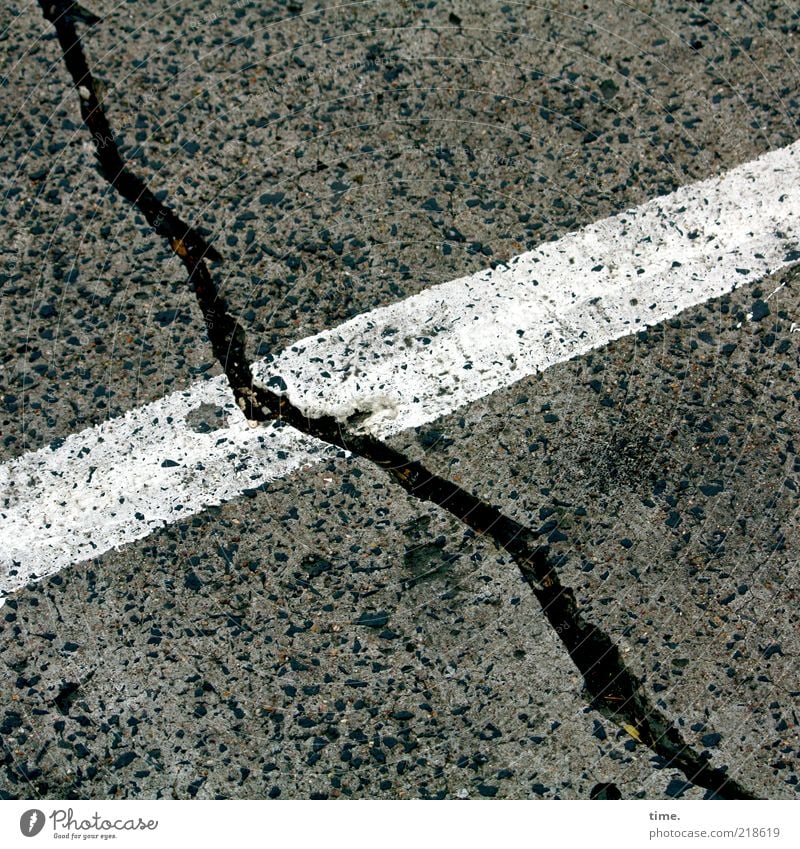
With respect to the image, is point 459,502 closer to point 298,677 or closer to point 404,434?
point 404,434

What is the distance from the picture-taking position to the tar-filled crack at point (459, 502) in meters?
2.24

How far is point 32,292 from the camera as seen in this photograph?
2346 millimetres

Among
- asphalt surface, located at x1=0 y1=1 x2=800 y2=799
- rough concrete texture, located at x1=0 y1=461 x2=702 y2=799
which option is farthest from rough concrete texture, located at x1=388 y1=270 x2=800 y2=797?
rough concrete texture, located at x1=0 y1=461 x2=702 y2=799

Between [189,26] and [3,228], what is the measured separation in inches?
30.4

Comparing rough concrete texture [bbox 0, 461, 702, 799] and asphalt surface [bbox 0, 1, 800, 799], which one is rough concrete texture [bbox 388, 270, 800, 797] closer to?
asphalt surface [bbox 0, 1, 800, 799]

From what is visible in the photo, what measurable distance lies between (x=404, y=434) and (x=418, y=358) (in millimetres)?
209

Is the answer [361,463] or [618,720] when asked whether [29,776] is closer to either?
[361,463]

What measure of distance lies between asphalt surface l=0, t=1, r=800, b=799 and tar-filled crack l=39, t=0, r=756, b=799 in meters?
0.04

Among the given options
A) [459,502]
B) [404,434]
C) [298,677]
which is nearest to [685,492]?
[459,502]

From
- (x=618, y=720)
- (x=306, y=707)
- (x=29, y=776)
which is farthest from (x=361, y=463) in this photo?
(x=29, y=776)

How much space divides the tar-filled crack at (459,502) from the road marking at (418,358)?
0.05 meters

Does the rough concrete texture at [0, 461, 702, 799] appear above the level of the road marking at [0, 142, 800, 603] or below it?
below

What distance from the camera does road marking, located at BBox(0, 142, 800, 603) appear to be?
2.28 metres

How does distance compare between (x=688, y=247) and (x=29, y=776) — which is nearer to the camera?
(x=29, y=776)
